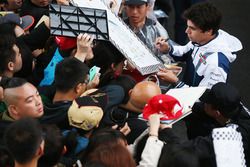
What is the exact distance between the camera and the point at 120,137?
231 cm

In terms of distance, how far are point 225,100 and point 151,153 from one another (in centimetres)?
59

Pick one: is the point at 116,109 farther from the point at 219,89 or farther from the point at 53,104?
the point at 219,89

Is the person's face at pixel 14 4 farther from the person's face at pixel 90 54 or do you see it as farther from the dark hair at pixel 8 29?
the person's face at pixel 90 54

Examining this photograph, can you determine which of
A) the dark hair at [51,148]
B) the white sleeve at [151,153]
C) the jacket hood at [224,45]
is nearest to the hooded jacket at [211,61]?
the jacket hood at [224,45]

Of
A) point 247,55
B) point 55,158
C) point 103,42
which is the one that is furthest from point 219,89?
point 247,55

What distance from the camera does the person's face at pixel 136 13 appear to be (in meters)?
3.77

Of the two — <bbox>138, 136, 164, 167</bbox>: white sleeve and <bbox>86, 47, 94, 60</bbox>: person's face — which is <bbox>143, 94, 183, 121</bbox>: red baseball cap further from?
<bbox>86, 47, 94, 60</bbox>: person's face

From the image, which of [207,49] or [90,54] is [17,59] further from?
[207,49]

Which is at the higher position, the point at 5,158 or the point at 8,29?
the point at 8,29

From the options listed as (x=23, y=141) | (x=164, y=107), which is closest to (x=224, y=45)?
(x=164, y=107)

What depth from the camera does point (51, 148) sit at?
2.18m

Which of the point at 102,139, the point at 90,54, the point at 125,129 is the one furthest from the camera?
the point at 90,54

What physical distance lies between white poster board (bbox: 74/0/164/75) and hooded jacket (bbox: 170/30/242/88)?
296 millimetres

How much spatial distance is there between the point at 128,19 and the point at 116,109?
54.5 inches
